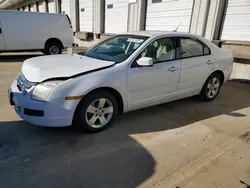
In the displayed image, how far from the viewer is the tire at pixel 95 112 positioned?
2945 mm

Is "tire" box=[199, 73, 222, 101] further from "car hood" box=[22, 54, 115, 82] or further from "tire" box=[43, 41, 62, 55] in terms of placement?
"tire" box=[43, 41, 62, 55]

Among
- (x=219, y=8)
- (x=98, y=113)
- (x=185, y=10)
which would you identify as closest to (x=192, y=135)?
(x=98, y=113)

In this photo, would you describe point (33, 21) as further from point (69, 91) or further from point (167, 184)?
point (167, 184)

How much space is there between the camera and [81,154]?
2.69 meters

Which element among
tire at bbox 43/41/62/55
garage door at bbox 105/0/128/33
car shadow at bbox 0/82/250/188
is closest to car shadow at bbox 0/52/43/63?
tire at bbox 43/41/62/55

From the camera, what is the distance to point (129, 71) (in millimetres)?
3240

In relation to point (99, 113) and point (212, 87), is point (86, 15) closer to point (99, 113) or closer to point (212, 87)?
point (212, 87)

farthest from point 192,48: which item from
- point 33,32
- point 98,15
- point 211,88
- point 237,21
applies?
→ point 98,15

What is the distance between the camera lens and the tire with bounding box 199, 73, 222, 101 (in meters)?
4.62

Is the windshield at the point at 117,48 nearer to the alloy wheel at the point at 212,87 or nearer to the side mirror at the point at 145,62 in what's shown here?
the side mirror at the point at 145,62

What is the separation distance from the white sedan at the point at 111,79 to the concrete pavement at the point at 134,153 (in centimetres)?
31

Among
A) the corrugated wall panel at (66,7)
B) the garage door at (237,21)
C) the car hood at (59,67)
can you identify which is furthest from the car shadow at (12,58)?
the garage door at (237,21)

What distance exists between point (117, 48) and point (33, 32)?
7096 mm

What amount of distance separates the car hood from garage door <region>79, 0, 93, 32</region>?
37.8ft
